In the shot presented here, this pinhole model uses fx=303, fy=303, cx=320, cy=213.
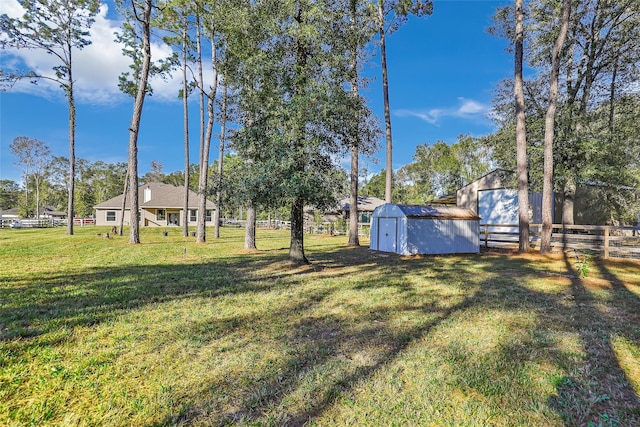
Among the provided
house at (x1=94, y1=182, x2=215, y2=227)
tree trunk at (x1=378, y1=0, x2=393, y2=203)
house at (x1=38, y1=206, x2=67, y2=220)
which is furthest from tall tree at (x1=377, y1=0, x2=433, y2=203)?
house at (x1=38, y1=206, x2=67, y2=220)

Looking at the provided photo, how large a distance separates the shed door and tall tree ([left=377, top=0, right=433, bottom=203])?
1647 millimetres

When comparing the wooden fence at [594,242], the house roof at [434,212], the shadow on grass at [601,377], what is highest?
the house roof at [434,212]

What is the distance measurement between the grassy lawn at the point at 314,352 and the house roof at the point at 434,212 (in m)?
5.80

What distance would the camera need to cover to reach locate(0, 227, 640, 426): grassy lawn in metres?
2.47

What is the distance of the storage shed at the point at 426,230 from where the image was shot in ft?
41.5

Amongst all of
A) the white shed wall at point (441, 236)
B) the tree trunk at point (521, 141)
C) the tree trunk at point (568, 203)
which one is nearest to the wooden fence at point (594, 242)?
the tree trunk at point (568, 203)

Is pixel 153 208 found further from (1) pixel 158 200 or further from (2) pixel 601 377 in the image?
(2) pixel 601 377

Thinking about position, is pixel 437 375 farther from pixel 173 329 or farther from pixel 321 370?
pixel 173 329

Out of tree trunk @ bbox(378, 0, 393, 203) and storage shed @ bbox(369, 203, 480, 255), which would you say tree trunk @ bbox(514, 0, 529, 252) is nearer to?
storage shed @ bbox(369, 203, 480, 255)

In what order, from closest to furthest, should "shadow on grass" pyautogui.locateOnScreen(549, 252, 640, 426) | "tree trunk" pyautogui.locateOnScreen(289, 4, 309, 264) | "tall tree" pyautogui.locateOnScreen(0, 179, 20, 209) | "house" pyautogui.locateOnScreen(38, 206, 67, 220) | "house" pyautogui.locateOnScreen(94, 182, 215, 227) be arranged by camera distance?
"shadow on grass" pyautogui.locateOnScreen(549, 252, 640, 426), "tree trunk" pyautogui.locateOnScreen(289, 4, 309, 264), "house" pyautogui.locateOnScreen(94, 182, 215, 227), "house" pyautogui.locateOnScreen(38, 206, 67, 220), "tall tree" pyautogui.locateOnScreen(0, 179, 20, 209)

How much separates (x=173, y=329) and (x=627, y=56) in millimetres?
22380

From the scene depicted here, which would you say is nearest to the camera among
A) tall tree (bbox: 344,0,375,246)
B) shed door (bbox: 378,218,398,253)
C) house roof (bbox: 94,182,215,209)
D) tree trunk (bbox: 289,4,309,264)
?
tree trunk (bbox: 289,4,309,264)

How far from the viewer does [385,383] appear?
287 centimetres

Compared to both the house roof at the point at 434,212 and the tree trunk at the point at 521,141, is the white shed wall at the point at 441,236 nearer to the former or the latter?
the house roof at the point at 434,212
